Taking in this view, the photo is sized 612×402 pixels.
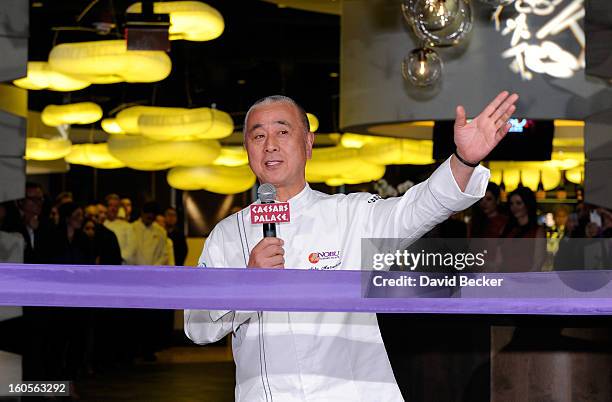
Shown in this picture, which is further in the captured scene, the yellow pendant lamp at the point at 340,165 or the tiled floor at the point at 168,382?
the yellow pendant lamp at the point at 340,165

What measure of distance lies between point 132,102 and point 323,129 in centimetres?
406

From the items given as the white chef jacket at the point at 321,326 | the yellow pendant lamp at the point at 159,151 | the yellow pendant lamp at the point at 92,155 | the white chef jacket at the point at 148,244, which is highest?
the yellow pendant lamp at the point at 92,155

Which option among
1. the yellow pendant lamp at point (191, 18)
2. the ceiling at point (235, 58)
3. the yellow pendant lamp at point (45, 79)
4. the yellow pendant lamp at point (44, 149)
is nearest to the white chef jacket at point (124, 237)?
the yellow pendant lamp at point (45, 79)

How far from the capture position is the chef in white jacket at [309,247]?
2096 mm

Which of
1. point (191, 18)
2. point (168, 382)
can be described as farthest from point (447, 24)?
point (168, 382)

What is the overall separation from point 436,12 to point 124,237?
562 centimetres

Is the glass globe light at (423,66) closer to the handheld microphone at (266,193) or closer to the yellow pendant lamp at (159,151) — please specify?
the handheld microphone at (266,193)

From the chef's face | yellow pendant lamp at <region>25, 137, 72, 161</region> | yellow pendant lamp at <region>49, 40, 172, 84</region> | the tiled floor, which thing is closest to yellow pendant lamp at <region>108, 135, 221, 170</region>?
yellow pendant lamp at <region>25, 137, 72, 161</region>

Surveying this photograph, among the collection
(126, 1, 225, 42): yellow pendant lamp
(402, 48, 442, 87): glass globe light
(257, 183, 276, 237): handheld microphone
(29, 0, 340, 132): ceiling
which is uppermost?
(29, 0, 340, 132): ceiling

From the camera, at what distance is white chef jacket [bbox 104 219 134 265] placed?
1009cm

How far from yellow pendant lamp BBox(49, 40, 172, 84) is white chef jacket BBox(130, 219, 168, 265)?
3.14m

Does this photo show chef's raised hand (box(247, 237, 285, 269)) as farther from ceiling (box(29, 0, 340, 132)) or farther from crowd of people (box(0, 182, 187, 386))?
ceiling (box(29, 0, 340, 132))

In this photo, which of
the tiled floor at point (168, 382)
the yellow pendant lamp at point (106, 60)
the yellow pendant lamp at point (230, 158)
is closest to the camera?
the yellow pendant lamp at point (106, 60)

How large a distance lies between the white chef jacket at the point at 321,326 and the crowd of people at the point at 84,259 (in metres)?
2.66
